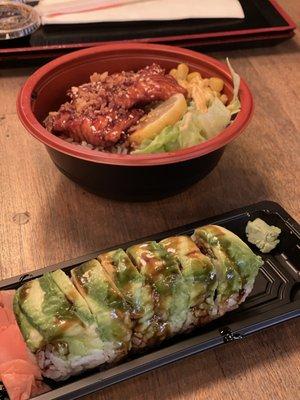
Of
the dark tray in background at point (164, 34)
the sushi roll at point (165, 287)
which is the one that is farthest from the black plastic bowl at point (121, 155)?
the dark tray in background at point (164, 34)

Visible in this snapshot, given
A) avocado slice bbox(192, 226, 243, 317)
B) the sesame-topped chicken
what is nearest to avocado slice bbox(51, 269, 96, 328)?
avocado slice bbox(192, 226, 243, 317)

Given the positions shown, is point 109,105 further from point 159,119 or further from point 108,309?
point 108,309

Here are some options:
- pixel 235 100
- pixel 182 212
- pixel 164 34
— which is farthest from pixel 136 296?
pixel 164 34

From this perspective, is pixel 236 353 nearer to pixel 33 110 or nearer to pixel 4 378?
pixel 4 378

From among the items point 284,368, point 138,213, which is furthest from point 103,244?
point 284,368

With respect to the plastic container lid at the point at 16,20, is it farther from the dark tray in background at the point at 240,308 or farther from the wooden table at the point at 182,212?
the dark tray in background at the point at 240,308

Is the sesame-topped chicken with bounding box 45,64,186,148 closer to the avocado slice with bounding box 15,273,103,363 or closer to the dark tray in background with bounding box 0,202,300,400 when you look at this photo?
the dark tray in background with bounding box 0,202,300,400
